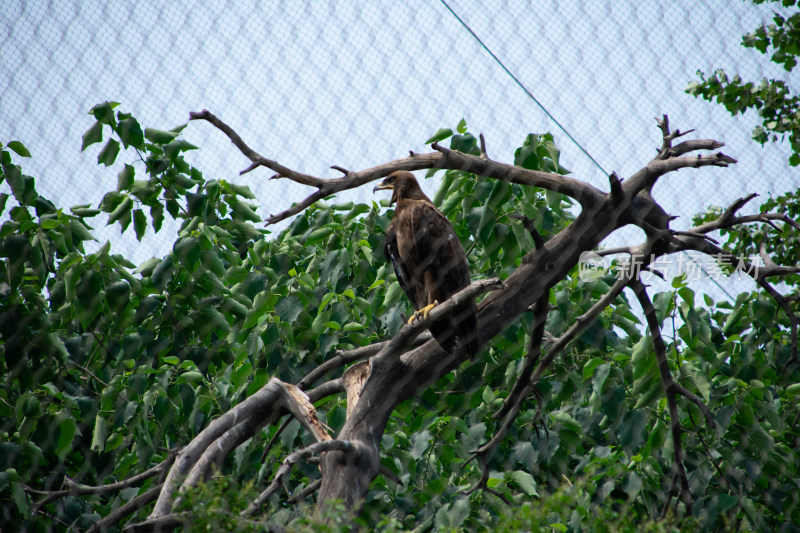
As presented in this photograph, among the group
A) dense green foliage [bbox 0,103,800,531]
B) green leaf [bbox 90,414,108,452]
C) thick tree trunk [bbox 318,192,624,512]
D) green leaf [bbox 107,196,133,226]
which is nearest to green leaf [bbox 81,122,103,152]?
dense green foliage [bbox 0,103,800,531]

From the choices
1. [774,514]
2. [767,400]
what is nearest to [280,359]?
[767,400]

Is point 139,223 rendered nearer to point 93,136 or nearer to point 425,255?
point 93,136

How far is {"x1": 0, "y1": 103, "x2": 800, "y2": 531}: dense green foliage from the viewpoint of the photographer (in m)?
2.13

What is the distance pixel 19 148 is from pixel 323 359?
46.8 inches

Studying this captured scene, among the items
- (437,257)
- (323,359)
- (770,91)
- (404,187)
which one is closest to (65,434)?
(323,359)

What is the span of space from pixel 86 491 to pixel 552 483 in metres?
1.57

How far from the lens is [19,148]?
208 centimetres

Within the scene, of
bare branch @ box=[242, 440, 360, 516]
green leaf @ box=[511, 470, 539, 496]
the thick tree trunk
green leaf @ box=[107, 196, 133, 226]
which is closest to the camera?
bare branch @ box=[242, 440, 360, 516]

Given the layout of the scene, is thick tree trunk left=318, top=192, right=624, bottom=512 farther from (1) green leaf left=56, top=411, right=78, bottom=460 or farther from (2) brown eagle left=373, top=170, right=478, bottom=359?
(1) green leaf left=56, top=411, right=78, bottom=460

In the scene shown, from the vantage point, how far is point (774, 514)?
245 centimetres

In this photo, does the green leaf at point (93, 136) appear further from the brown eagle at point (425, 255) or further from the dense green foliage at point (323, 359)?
the brown eagle at point (425, 255)

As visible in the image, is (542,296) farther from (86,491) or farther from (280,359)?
(86,491)

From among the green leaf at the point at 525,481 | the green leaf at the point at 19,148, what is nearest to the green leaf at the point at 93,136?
the green leaf at the point at 19,148

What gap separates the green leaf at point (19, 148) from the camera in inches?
81.0
